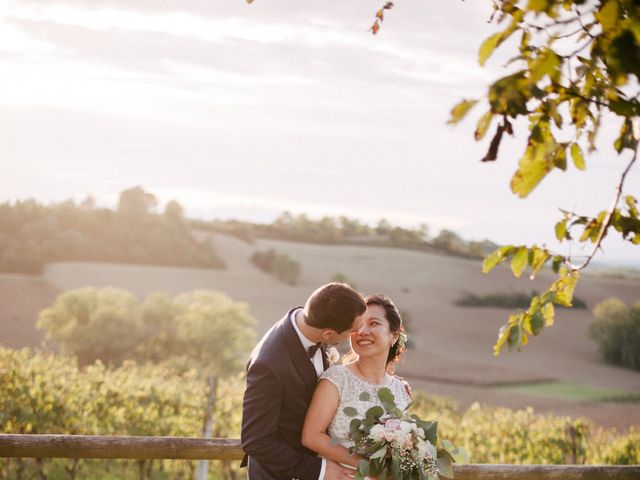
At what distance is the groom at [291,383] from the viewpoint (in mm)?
3133

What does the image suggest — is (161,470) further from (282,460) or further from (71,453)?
(282,460)

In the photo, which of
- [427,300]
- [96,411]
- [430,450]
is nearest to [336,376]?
[430,450]

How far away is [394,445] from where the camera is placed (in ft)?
10.3

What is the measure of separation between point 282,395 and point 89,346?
71.0ft

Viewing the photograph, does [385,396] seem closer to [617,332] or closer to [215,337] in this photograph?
[215,337]

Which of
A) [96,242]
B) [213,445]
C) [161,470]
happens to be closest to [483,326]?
[96,242]

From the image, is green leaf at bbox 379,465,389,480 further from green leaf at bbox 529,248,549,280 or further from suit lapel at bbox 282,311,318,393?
green leaf at bbox 529,248,549,280

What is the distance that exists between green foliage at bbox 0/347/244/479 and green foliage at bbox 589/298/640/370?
77.2ft

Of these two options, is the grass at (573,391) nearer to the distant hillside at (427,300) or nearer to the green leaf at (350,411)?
the distant hillside at (427,300)

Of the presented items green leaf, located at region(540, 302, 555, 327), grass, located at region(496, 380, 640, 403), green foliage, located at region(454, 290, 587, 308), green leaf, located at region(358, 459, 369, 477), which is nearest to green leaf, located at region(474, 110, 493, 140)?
green leaf, located at region(540, 302, 555, 327)

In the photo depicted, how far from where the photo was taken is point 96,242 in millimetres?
31750

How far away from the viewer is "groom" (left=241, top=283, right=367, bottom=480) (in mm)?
3133

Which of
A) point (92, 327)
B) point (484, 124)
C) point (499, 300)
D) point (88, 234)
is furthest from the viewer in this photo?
point (499, 300)

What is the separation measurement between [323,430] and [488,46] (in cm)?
206
